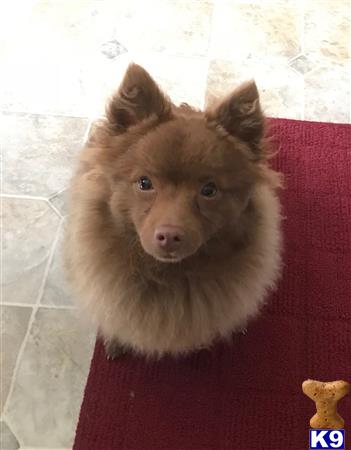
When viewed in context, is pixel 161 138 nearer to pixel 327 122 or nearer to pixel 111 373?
pixel 111 373

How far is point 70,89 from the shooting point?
8.86 feet

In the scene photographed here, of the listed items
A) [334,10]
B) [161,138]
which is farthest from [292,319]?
[334,10]

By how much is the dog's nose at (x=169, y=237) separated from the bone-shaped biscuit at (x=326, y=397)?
0.60 m

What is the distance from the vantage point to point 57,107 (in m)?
2.62

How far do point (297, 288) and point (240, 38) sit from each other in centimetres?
153

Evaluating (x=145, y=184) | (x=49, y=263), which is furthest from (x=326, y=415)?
(x=49, y=263)

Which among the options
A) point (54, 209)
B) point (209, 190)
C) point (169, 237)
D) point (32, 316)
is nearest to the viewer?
point (169, 237)

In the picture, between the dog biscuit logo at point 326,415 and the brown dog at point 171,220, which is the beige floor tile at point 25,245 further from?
the dog biscuit logo at point 326,415

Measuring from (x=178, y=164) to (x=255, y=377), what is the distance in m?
0.92

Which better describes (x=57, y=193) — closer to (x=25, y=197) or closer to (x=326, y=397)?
(x=25, y=197)

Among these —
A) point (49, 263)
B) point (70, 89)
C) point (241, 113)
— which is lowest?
point (49, 263)

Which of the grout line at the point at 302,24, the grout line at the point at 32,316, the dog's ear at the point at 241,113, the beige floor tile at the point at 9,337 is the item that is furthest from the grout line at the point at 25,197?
the grout line at the point at 302,24

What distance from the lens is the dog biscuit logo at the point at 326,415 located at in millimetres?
1526

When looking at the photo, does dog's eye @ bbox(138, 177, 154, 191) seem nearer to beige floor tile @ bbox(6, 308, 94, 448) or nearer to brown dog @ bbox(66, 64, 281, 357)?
brown dog @ bbox(66, 64, 281, 357)
